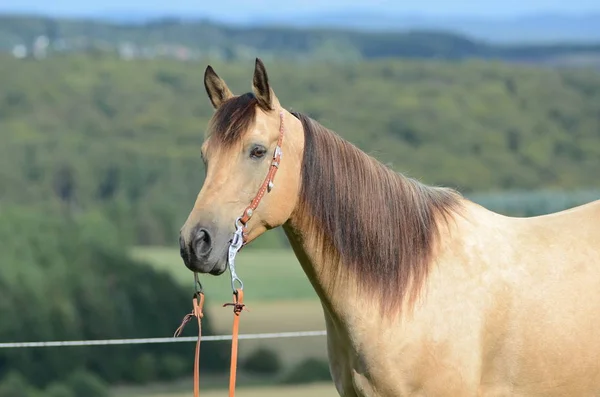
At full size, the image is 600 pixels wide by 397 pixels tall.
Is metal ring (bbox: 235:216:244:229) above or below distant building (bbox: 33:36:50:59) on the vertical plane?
above

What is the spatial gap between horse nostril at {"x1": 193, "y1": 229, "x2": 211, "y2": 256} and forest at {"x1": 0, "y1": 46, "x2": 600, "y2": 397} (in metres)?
9.11

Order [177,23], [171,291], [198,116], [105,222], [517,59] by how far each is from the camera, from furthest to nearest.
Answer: [177,23]
[517,59]
[198,116]
[105,222]
[171,291]

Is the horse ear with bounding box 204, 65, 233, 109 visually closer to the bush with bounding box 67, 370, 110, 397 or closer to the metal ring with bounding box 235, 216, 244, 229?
the metal ring with bounding box 235, 216, 244, 229

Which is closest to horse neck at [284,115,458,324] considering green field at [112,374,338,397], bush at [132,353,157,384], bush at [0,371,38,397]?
green field at [112,374,338,397]

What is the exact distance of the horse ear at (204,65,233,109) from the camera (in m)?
3.22

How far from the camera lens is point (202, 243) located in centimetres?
289

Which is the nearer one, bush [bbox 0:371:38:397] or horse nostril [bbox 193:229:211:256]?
horse nostril [bbox 193:229:211:256]

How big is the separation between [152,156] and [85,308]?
14209mm

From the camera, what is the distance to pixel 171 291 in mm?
18531

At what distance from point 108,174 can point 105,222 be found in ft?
24.5

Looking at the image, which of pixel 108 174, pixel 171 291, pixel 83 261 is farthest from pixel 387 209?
pixel 108 174

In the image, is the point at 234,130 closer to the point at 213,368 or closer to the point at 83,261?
the point at 213,368

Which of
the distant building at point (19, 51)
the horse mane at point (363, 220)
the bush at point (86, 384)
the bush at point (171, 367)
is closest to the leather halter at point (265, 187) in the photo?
the horse mane at point (363, 220)

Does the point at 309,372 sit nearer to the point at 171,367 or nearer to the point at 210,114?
the point at 171,367
